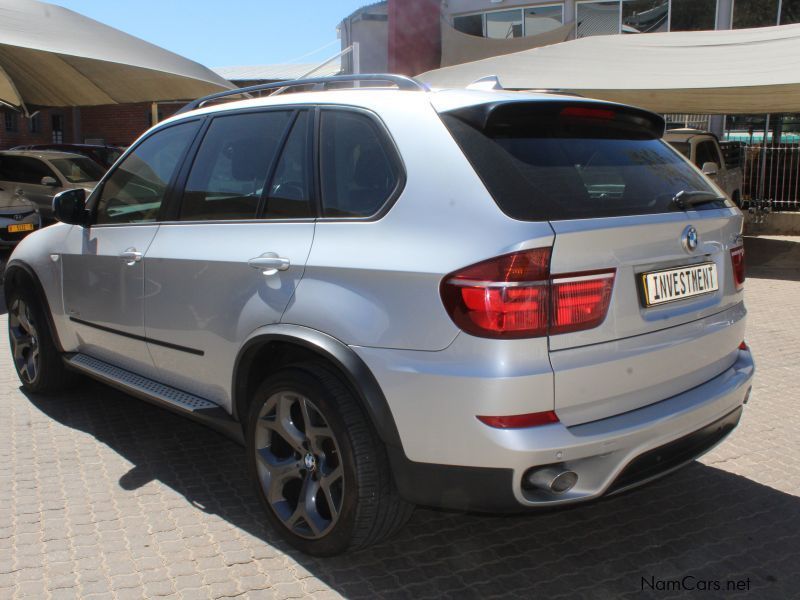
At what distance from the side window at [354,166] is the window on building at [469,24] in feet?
58.0

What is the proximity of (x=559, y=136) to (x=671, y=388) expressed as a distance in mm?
1014

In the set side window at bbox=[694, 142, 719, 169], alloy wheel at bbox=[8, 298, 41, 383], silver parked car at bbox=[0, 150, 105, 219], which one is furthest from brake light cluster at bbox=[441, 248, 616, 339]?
silver parked car at bbox=[0, 150, 105, 219]

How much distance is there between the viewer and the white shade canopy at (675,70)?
10.9 metres

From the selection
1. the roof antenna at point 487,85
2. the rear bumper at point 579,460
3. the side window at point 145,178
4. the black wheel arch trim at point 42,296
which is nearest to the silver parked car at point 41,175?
the black wheel arch trim at point 42,296

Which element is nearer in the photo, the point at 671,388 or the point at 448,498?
the point at 448,498

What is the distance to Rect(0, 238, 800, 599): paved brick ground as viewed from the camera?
301cm

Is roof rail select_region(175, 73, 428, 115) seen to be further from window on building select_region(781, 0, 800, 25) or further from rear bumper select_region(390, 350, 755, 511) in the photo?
window on building select_region(781, 0, 800, 25)

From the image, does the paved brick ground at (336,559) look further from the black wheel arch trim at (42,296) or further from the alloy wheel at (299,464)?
the black wheel arch trim at (42,296)

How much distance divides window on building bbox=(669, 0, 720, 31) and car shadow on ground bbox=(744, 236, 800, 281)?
542 centimetres

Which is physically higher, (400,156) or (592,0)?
(592,0)

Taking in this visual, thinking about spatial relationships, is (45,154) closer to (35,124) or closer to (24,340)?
(24,340)

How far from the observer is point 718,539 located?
3328 millimetres

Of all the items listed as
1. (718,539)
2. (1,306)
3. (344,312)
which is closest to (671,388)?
(718,539)

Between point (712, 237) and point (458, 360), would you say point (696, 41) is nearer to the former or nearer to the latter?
point (712, 237)
